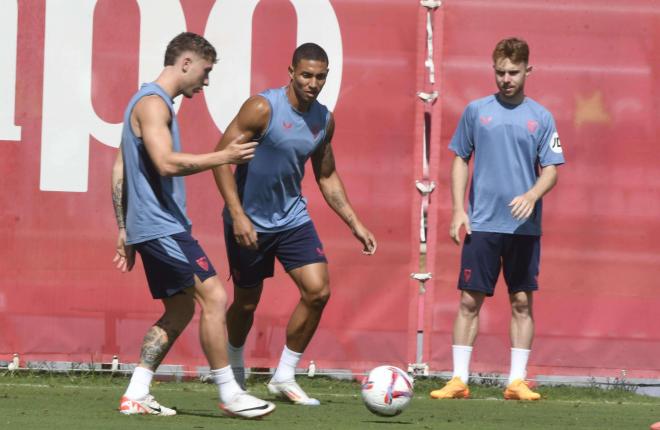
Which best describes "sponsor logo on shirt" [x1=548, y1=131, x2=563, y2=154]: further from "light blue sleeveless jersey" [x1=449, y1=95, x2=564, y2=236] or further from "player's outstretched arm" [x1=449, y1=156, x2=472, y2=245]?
"player's outstretched arm" [x1=449, y1=156, x2=472, y2=245]

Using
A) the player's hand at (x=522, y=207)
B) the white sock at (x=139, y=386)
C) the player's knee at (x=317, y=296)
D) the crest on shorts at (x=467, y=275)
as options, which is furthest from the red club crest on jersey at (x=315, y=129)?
the white sock at (x=139, y=386)

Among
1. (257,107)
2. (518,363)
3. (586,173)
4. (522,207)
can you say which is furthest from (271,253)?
(586,173)

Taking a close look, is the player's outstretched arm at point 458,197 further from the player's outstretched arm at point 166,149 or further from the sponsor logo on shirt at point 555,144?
the player's outstretched arm at point 166,149

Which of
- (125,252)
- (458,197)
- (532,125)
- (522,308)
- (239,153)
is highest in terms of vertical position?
(532,125)

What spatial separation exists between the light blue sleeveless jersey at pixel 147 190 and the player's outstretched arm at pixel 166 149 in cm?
9

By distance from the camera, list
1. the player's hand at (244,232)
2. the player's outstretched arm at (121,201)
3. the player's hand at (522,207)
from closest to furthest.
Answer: the player's outstretched arm at (121,201) < the player's hand at (244,232) < the player's hand at (522,207)

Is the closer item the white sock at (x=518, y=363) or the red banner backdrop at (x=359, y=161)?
the white sock at (x=518, y=363)

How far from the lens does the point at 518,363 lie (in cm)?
949

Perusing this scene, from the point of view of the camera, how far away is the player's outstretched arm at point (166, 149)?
7293 mm

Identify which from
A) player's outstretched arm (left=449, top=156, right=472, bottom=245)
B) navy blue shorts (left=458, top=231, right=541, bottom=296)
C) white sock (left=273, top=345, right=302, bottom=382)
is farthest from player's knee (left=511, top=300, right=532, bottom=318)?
white sock (left=273, top=345, right=302, bottom=382)

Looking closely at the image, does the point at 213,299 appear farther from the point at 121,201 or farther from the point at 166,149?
the point at 166,149

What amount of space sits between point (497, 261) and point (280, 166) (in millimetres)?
1660

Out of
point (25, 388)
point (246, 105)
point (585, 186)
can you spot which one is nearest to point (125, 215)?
point (246, 105)

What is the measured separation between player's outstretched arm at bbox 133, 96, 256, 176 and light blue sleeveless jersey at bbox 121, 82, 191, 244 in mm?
85
